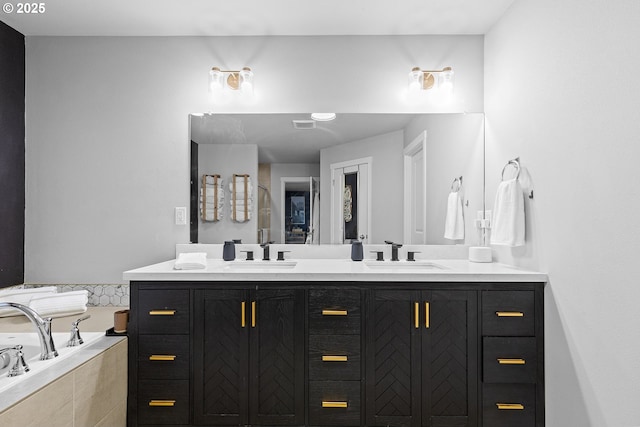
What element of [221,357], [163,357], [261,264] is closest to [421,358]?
[221,357]

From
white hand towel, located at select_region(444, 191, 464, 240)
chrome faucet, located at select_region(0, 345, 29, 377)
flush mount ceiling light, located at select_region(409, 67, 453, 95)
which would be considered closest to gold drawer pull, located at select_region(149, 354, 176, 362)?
chrome faucet, located at select_region(0, 345, 29, 377)

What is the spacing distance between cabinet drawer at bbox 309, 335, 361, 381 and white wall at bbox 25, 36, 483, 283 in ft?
4.26

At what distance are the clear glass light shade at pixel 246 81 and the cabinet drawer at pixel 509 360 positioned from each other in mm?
2134

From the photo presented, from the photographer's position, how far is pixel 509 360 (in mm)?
1853

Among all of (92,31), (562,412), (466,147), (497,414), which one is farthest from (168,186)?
(562,412)

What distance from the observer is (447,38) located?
255cm

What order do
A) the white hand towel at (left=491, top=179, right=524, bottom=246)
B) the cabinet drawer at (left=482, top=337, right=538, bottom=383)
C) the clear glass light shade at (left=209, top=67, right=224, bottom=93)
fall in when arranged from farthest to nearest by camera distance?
the clear glass light shade at (left=209, top=67, right=224, bottom=93), the white hand towel at (left=491, top=179, right=524, bottom=246), the cabinet drawer at (left=482, top=337, right=538, bottom=383)

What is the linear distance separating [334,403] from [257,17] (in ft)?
7.71

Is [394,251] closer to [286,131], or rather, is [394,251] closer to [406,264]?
[406,264]

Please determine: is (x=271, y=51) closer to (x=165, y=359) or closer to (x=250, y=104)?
(x=250, y=104)

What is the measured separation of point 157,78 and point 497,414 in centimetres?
295

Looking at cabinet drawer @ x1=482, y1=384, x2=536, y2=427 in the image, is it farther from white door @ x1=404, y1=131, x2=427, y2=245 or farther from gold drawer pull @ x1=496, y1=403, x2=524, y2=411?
white door @ x1=404, y1=131, x2=427, y2=245

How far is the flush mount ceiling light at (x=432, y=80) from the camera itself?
2.50 metres

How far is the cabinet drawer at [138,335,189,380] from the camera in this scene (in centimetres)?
188
